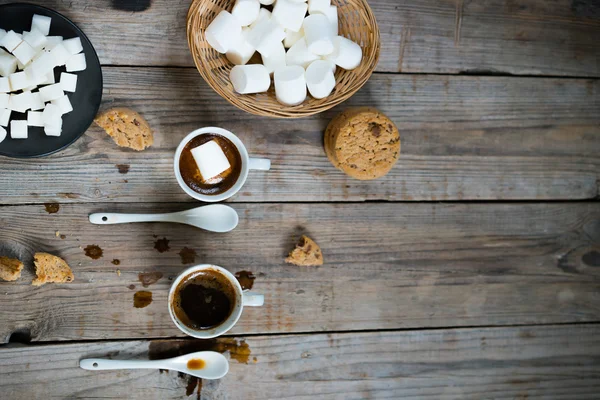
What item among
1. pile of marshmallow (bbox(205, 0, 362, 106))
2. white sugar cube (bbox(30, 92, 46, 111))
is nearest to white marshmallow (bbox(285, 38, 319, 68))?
pile of marshmallow (bbox(205, 0, 362, 106))

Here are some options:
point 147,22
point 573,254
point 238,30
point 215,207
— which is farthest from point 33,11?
point 573,254

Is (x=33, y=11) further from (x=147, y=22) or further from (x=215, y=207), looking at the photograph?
(x=215, y=207)

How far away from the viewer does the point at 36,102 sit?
122 centimetres

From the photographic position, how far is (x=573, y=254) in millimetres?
1451

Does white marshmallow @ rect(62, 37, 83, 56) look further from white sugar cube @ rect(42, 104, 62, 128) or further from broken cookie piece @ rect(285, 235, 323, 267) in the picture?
broken cookie piece @ rect(285, 235, 323, 267)

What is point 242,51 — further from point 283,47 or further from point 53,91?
point 53,91

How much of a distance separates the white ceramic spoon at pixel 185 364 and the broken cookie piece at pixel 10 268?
263mm

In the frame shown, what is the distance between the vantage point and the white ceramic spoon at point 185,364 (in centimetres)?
126

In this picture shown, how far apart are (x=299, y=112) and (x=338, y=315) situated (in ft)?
1.77

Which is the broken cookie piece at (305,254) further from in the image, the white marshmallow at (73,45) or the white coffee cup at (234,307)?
the white marshmallow at (73,45)

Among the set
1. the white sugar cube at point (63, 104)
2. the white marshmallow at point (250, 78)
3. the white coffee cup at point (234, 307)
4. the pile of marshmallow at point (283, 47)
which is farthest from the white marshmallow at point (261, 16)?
the white coffee cup at point (234, 307)

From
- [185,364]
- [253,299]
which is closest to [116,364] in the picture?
[185,364]

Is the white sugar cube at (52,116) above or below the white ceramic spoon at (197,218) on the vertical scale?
above

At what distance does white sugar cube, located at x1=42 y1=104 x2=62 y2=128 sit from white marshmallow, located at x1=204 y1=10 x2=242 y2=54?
39 centimetres
